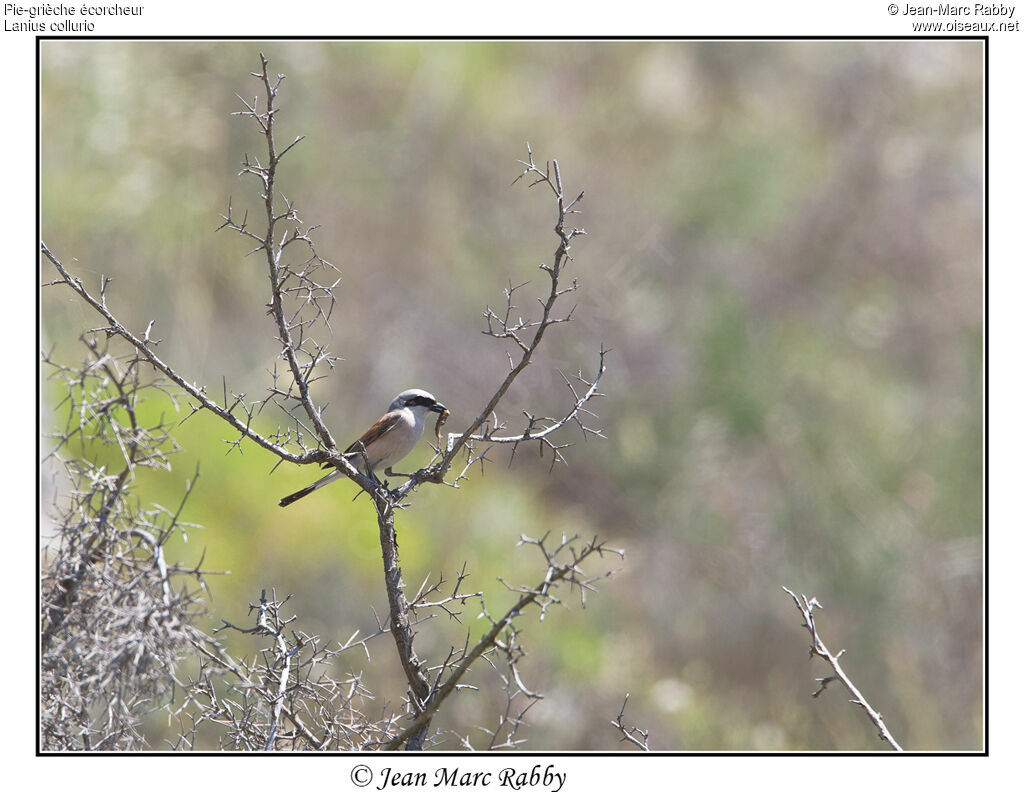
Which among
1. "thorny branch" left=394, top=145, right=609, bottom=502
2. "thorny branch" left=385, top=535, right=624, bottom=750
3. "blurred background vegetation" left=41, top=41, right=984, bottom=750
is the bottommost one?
"thorny branch" left=385, top=535, right=624, bottom=750

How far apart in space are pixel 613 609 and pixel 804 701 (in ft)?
7.48

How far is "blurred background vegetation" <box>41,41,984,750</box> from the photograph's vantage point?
9844 mm

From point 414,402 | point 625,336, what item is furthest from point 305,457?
point 625,336

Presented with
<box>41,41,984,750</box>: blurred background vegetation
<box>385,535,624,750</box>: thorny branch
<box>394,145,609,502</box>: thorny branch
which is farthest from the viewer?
<box>41,41,984,750</box>: blurred background vegetation

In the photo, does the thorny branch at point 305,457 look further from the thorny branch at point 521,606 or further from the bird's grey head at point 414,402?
the bird's grey head at point 414,402

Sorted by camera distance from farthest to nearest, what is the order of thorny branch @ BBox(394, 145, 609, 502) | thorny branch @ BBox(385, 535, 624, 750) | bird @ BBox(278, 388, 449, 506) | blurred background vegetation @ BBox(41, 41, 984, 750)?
blurred background vegetation @ BBox(41, 41, 984, 750) < bird @ BBox(278, 388, 449, 506) < thorny branch @ BBox(394, 145, 609, 502) < thorny branch @ BBox(385, 535, 624, 750)

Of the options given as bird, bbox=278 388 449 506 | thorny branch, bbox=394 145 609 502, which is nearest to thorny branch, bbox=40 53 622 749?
thorny branch, bbox=394 145 609 502

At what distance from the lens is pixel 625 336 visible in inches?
511

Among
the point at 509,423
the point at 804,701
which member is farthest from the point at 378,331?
the point at 804,701

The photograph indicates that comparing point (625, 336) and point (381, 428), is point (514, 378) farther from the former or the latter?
point (625, 336)

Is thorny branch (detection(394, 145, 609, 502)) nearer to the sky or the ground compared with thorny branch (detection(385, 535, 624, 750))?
nearer to the sky

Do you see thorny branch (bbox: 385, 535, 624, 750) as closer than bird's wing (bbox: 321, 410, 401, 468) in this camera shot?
Yes

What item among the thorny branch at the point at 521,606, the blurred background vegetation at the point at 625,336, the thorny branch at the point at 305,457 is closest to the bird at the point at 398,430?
the thorny branch at the point at 305,457

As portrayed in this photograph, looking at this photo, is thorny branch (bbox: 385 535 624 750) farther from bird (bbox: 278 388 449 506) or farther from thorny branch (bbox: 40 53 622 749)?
bird (bbox: 278 388 449 506)
